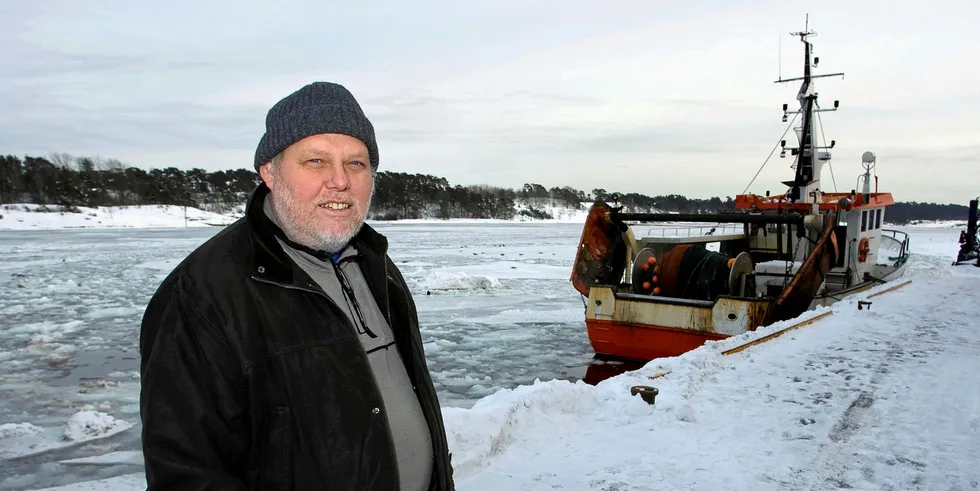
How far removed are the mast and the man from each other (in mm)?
13864

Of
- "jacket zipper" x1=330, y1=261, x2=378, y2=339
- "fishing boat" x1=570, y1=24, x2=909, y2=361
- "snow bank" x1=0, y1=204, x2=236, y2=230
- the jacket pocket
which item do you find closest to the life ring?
"fishing boat" x1=570, y1=24, x2=909, y2=361

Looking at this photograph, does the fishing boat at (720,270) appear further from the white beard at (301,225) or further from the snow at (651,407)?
the white beard at (301,225)

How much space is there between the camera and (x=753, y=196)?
13.3 m

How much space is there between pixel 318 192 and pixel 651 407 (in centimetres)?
377

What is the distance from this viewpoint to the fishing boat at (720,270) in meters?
9.26

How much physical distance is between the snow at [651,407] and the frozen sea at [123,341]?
0.04 m

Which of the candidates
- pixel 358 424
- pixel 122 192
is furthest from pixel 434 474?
pixel 122 192

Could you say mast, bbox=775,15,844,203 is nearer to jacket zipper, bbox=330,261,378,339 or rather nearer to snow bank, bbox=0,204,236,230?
jacket zipper, bbox=330,261,378,339

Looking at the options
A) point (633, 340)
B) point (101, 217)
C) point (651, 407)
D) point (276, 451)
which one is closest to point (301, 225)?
point (276, 451)

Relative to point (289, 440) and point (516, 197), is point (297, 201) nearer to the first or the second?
point (289, 440)

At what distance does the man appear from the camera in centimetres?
137

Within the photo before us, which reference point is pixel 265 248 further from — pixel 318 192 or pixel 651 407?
pixel 651 407

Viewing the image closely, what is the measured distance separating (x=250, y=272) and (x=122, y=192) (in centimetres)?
10597

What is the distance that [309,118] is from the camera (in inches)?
66.6
